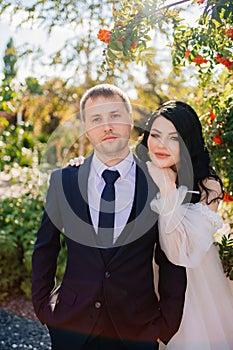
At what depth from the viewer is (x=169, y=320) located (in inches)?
89.0

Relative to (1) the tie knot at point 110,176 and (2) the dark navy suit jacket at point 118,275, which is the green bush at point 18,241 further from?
(1) the tie knot at point 110,176

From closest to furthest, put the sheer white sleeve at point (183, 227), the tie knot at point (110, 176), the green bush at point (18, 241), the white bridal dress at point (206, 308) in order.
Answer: the sheer white sleeve at point (183, 227)
the tie knot at point (110, 176)
the white bridal dress at point (206, 308)
the green bush at point (18, 241)

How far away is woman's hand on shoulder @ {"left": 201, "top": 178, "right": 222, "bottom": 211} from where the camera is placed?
2.37 m

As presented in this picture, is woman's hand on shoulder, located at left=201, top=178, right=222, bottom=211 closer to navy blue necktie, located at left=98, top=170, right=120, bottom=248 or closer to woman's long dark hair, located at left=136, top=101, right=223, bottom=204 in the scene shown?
woman's long dark hair, located at left=136, top=101, right=223, bottom=204

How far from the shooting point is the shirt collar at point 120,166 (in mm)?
2305

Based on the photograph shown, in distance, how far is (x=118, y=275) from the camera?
2.21 metres

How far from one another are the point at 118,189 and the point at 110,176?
2.7 inches

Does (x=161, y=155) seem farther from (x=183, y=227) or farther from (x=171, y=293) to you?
(x=171, y=293)

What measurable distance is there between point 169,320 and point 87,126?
0.94 meters

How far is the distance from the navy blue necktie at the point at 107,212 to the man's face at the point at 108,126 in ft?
0.28

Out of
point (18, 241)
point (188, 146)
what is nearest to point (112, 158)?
point (188, 146)

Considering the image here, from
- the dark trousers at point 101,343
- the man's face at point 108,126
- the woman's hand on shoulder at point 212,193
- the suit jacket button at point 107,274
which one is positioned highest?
the man's face at point 108,126

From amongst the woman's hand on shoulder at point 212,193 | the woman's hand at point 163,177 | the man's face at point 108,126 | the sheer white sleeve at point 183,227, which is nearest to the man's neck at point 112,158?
the man's face at point 108,126

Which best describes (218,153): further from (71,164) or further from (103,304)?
(103,304)
